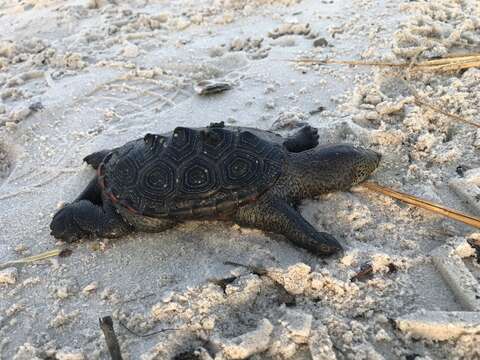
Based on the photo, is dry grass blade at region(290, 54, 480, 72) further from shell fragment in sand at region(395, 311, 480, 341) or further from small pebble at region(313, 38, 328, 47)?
shell fragment in sand at region(395, 311, 480, 341)

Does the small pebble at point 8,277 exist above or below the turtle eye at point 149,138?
below

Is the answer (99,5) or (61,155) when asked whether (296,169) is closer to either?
(61,155)

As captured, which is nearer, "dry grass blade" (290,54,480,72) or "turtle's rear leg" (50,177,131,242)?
"turtle's rear leg" (50,177,131,242)

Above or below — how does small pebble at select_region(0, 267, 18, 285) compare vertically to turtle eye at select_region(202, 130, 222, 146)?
below

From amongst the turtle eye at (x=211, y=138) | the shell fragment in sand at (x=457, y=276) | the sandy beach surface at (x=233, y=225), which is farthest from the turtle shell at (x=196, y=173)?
the shell fragment in sand at (x=457, y=276)

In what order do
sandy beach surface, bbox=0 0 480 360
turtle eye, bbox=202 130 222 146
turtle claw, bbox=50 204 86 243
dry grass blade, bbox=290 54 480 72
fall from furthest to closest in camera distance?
dry grass blade, bbox=290 54 480 72 < turtle claw, bbox=50 204 86 243 < turtle eye, bbox=202 130 222 146 < sandy beach surface, bbox=0 0 480 360

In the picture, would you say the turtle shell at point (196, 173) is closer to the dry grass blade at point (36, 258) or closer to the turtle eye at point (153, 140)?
the turtle eye at point (153, 140)

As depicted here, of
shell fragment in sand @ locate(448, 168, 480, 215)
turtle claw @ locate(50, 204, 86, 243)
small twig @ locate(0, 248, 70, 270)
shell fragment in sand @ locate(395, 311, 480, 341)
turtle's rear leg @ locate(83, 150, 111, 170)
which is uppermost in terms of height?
turtle's rear leg @ locate(83, 150, 111, 170)

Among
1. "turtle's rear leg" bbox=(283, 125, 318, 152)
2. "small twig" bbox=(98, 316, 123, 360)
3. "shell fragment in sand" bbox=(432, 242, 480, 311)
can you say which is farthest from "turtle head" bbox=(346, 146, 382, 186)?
"small twig" bbox=(98, 316, 123, 360)
